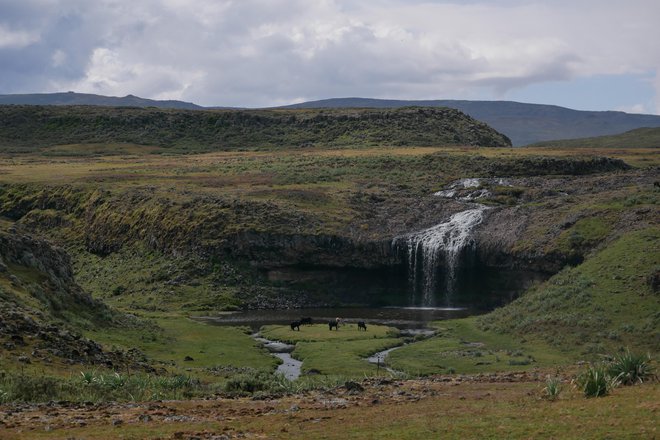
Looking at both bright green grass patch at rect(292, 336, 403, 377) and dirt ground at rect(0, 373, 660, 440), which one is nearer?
dirt ground at rect(0, 373, 660, 440)

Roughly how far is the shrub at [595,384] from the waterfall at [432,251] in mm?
60170

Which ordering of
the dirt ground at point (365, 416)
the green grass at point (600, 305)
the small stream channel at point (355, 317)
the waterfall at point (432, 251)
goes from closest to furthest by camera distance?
the dirt ground at point (365, 416) < the green grass at point (600, 305) < the small stream channel at point (355, 317) < the waterfall at point (432, 251)

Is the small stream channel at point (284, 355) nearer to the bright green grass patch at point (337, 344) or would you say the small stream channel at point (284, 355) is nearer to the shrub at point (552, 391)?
the bright green grass patch at point (337, 344)

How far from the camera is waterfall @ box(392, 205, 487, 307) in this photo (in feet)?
304

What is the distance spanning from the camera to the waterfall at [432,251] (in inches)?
3652

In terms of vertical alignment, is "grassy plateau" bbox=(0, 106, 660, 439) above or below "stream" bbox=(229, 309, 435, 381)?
above

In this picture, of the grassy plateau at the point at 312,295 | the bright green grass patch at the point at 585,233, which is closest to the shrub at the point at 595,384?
the grassy plateau at the point at 312,295

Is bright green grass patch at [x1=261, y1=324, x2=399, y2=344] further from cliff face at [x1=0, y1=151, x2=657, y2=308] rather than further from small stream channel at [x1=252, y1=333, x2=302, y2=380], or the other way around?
cliff face at [x1=0, y1=151, x2=657, y2=308]

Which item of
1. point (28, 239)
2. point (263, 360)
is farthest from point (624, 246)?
point (28, 239)

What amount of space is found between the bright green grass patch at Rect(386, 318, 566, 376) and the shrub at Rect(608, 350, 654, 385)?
58.1 ft

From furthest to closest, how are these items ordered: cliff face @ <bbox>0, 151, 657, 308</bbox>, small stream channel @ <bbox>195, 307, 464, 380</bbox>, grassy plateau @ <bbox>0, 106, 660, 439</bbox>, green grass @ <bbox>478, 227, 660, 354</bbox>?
cliff face @ <bbox>0, 151, 657, 308</bbox>, small stream channel @ <bbox>195, 307, 464, 380</bbox>, green grass @ <bbox>478, 227, 660, 354</bbox>, grassy plateau @ <bbox>0, 106, 660, 439</bbox>

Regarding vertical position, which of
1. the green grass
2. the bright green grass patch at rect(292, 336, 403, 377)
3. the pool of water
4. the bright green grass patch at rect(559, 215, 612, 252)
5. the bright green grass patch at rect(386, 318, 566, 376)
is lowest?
the pool of water

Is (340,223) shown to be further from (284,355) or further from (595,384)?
(595,384)

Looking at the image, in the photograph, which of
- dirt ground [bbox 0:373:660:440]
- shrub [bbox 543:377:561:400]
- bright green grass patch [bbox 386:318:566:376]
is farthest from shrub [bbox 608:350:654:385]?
bright green grass patch [bbox 386:318:566:376]
